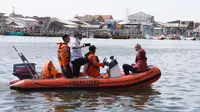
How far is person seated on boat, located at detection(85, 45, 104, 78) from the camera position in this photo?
→ 1529 cm

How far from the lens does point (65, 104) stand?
519 inches

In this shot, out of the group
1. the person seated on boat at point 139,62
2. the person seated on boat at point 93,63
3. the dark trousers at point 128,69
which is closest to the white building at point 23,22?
the dark trousers at point 128,69

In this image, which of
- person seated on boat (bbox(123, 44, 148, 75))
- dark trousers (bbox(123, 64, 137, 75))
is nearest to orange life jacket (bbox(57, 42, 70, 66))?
dark trousers (bbox(123, 64, 137, 75))

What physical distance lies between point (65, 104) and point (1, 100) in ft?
6.68

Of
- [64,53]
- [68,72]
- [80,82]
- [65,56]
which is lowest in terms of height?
[80,82]

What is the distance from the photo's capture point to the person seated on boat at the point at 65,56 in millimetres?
14805

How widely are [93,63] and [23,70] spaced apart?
243cm

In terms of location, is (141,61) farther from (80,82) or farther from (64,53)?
(64,53)

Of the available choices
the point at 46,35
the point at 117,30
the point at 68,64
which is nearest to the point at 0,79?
the point at 68,64

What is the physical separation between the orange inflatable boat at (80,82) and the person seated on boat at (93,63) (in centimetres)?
37

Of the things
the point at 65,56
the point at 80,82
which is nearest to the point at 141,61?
the point at 80,82

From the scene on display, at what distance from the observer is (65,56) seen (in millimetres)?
14977

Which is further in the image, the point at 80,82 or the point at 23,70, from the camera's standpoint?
the point at 23,70

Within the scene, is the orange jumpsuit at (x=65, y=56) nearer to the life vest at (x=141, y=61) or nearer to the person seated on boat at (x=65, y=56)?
the person seated on boat at (x=65, y=56)
